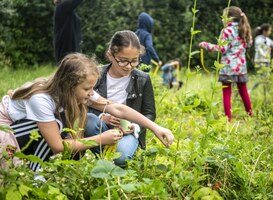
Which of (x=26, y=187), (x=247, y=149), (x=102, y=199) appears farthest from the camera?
(x=247, y=149)

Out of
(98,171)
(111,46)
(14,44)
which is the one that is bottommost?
(14,44)

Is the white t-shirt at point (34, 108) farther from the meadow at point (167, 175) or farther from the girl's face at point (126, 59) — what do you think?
the girl's face at point (126, 59)

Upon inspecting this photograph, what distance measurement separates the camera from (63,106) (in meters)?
2.80

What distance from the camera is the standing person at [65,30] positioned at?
585 centimetres

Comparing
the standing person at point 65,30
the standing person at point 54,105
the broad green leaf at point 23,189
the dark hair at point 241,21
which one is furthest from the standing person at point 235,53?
the broad green leaf at point 23,189

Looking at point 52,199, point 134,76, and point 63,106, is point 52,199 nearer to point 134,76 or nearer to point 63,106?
point 63,106

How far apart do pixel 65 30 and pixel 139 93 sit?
284 centimetres

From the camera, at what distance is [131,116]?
2.99 metres

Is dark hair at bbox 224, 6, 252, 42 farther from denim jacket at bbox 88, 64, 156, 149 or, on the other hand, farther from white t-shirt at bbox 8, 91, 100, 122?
white t-shirt at bbox 8, 91, 100, 122

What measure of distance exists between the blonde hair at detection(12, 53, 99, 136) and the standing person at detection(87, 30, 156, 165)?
18.8 inches

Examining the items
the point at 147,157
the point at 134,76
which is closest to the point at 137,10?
the point at 134,76

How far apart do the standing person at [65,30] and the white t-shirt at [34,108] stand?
3.15m

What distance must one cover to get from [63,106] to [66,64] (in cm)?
25

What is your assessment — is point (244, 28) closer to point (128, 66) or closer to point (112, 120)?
point (128, 66)
